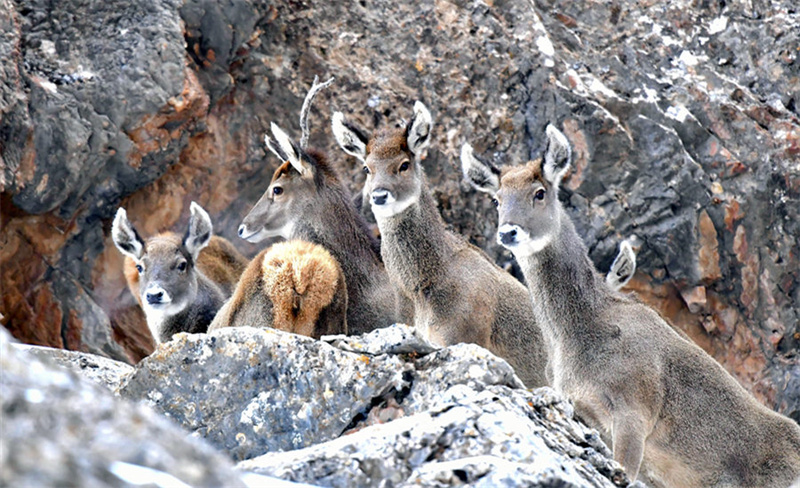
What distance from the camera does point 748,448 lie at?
8641mm

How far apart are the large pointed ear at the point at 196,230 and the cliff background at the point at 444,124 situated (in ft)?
4.77

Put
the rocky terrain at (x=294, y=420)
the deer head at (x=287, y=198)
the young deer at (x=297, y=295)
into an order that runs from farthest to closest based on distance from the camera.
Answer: the deer head at (x=287, y=198)
the young deer at (x=297, y=295)
the rocky terrain at (x=294, y=420)

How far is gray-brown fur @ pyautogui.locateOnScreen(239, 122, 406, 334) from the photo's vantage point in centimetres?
1069

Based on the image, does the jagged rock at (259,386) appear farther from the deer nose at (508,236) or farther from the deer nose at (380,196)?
the deer nose at (380,196)

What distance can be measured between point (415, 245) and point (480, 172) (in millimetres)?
901

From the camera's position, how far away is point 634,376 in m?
8.52

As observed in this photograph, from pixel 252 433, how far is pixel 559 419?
1.88 metres

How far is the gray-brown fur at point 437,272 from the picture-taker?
372 inches

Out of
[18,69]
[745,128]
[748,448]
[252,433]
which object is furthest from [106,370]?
[745,128]

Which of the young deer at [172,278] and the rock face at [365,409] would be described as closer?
the rock face at [365,409]

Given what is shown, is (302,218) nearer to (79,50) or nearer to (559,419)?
(79,50)

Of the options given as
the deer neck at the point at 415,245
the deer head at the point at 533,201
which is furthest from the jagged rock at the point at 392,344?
the deer neck at the point at 415,245

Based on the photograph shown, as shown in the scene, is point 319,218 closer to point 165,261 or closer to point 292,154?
point 292,154

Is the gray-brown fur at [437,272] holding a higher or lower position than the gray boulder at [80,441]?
lower
